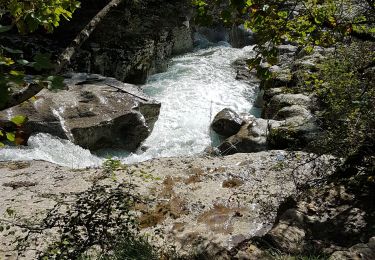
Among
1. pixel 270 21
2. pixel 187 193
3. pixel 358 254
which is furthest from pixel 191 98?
pixel 358 254

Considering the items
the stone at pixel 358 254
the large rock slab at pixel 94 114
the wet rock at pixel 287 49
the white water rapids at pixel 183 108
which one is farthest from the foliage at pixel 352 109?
the wet rock at pixel 287 49

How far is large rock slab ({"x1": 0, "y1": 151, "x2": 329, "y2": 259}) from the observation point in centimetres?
442

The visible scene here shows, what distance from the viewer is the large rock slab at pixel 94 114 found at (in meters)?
8.03

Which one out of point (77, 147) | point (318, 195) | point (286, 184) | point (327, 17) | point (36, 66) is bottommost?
point (77, 147)

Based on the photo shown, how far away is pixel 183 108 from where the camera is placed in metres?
11.0

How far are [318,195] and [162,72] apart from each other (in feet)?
34.2

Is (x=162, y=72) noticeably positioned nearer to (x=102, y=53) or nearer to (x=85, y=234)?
(x=102, y=53)

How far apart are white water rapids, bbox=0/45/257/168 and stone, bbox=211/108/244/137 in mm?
241

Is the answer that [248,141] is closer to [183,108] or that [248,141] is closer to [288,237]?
[183,108]

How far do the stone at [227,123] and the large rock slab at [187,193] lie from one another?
2.41 meters

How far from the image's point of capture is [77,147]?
26.0 ft

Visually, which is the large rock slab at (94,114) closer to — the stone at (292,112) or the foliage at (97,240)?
the stone at (292,112)

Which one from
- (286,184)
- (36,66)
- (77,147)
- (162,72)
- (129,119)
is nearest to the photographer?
(36,66)

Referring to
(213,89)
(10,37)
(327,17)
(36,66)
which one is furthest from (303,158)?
(10,37)
